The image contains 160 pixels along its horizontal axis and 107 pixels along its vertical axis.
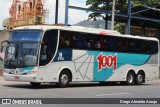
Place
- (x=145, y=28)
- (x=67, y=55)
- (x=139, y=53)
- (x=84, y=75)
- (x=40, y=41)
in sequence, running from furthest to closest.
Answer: (x=145, y=28) → (x=139, y=53) → (x=84, y=75) → (x=67, y=55) → (x=40, y=41)

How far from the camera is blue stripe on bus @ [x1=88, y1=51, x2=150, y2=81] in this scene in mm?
25297

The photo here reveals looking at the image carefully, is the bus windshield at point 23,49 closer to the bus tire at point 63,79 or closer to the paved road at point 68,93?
the paved road at point 68,93

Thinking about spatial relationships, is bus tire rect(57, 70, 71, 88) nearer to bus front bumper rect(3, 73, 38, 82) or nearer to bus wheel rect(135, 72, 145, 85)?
bus front bumper rect(3, 73, 38, 82)

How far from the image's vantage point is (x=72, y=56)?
23.3 m

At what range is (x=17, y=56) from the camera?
21.8 m

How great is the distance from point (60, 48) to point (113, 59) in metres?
5.14

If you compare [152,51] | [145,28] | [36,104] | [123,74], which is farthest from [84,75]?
[145,28]

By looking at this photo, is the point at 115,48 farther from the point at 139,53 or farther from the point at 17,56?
the point at 17,56

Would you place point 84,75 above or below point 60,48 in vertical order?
below

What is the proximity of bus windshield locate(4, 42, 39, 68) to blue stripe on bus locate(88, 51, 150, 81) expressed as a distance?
4264 millimetres

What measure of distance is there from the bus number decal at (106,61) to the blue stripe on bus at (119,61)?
18cm

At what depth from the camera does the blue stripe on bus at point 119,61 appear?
25297mm

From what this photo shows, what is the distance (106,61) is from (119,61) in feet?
4.37

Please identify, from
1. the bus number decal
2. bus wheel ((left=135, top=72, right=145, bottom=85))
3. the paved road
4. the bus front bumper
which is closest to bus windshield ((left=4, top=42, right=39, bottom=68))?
the bus front bumper
